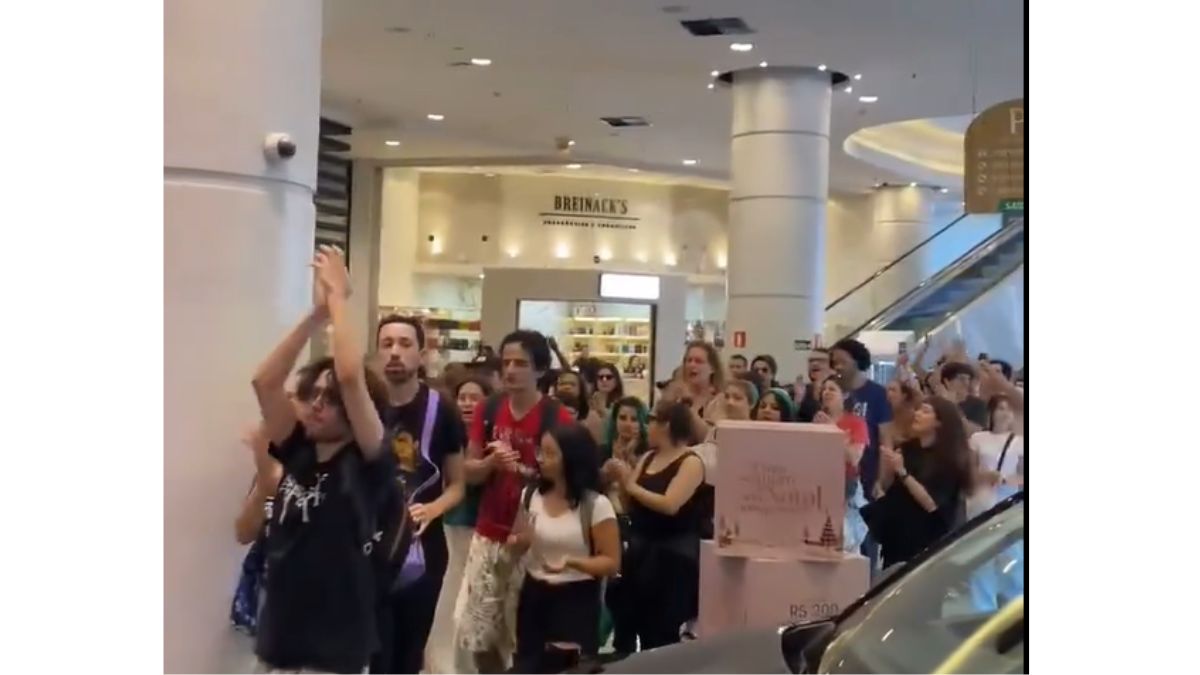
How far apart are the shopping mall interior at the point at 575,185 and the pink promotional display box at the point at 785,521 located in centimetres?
78

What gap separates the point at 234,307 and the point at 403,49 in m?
7.49

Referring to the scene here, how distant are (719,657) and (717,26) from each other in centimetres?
778

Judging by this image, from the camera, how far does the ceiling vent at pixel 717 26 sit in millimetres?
9438

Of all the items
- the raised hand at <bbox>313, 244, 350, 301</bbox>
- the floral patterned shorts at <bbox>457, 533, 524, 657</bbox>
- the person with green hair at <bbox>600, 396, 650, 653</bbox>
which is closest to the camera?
the raised hand at <bbox>313, 244, 350, 301</bbox>

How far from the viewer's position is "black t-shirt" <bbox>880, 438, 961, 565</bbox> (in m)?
4.66

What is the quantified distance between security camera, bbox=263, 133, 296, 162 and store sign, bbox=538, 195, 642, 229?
16.1 metres

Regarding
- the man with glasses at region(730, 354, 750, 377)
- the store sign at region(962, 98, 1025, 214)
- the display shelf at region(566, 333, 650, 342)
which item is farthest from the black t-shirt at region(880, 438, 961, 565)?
the display shelf at region(566, 333, 650, 342)

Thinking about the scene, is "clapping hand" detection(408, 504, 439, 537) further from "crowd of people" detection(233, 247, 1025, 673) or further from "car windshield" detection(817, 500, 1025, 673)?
"car windshield" detection(817, 500, 1025, 673)

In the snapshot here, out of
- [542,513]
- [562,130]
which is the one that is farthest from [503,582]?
[562,130]

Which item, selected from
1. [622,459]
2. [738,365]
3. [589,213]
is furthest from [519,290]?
[622,459]

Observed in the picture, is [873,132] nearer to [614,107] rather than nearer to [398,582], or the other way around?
[614,107]

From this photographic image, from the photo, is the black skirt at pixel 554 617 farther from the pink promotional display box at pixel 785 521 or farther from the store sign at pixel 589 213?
the store sign at pixel 589 213

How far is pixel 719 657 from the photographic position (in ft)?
8.07

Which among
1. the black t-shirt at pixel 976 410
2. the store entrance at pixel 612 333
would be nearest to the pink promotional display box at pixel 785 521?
the black t-shirt at pixel 976 410
